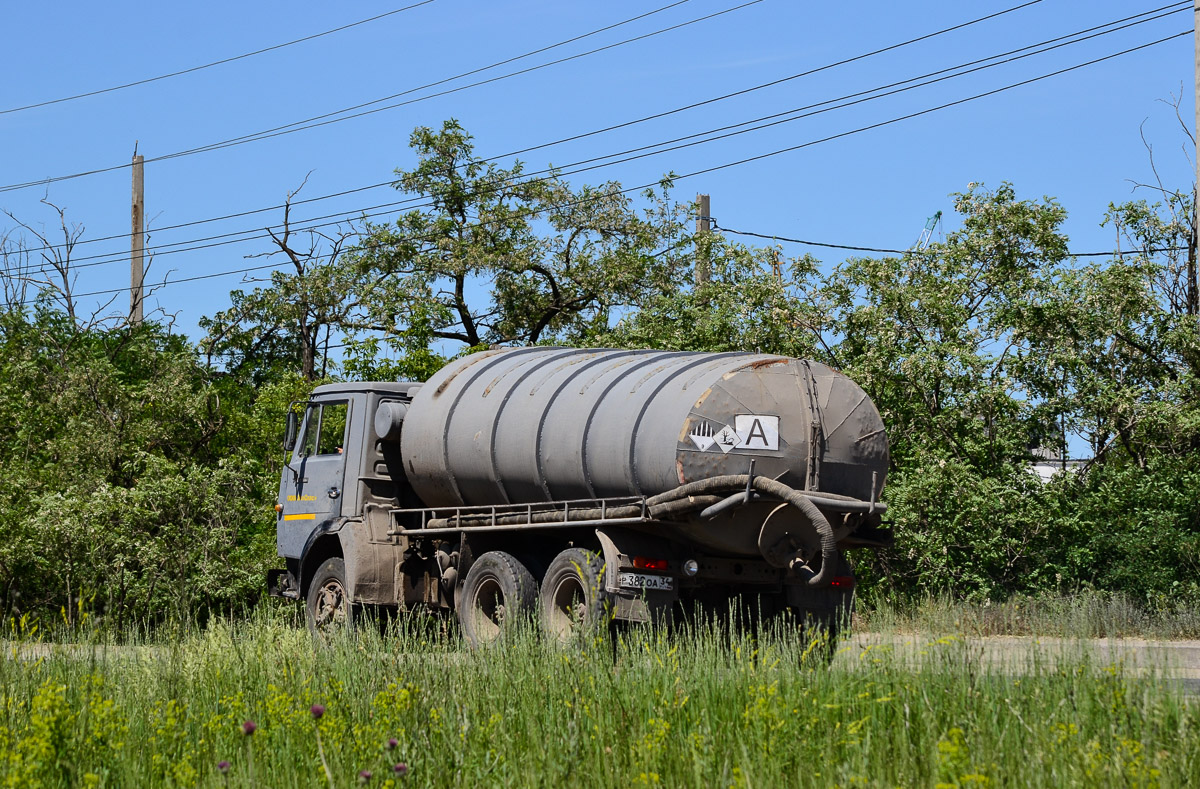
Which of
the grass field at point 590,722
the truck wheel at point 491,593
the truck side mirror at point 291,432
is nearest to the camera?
the grass field at point 590,722

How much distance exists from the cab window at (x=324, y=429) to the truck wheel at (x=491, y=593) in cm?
283

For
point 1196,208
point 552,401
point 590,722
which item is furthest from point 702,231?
point 590,722

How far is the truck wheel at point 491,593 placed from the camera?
12453mm

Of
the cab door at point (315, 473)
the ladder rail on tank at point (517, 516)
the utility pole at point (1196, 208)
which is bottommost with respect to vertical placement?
the ladder rail on tank at point (517, 516)

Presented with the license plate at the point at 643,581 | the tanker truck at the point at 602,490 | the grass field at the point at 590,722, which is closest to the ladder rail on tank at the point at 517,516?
the tanker truck at the point at 602,490

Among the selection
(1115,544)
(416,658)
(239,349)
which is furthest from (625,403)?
(239,349)

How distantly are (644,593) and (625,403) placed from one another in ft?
5.41

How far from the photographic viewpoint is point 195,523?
1791 centimetres

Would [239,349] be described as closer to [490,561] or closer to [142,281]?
[142,281]

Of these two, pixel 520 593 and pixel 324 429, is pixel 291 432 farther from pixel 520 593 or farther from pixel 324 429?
pixel 520 593

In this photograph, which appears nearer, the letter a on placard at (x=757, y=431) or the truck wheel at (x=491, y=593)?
the letter a on placard at (x=757, y=431)

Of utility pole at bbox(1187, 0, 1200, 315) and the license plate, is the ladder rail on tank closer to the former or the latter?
the license plate

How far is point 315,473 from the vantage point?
15.3 meters

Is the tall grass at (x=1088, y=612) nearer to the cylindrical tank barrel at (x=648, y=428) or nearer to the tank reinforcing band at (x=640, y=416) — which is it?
the cylindrical tank barrel at (x=648, y=428)
